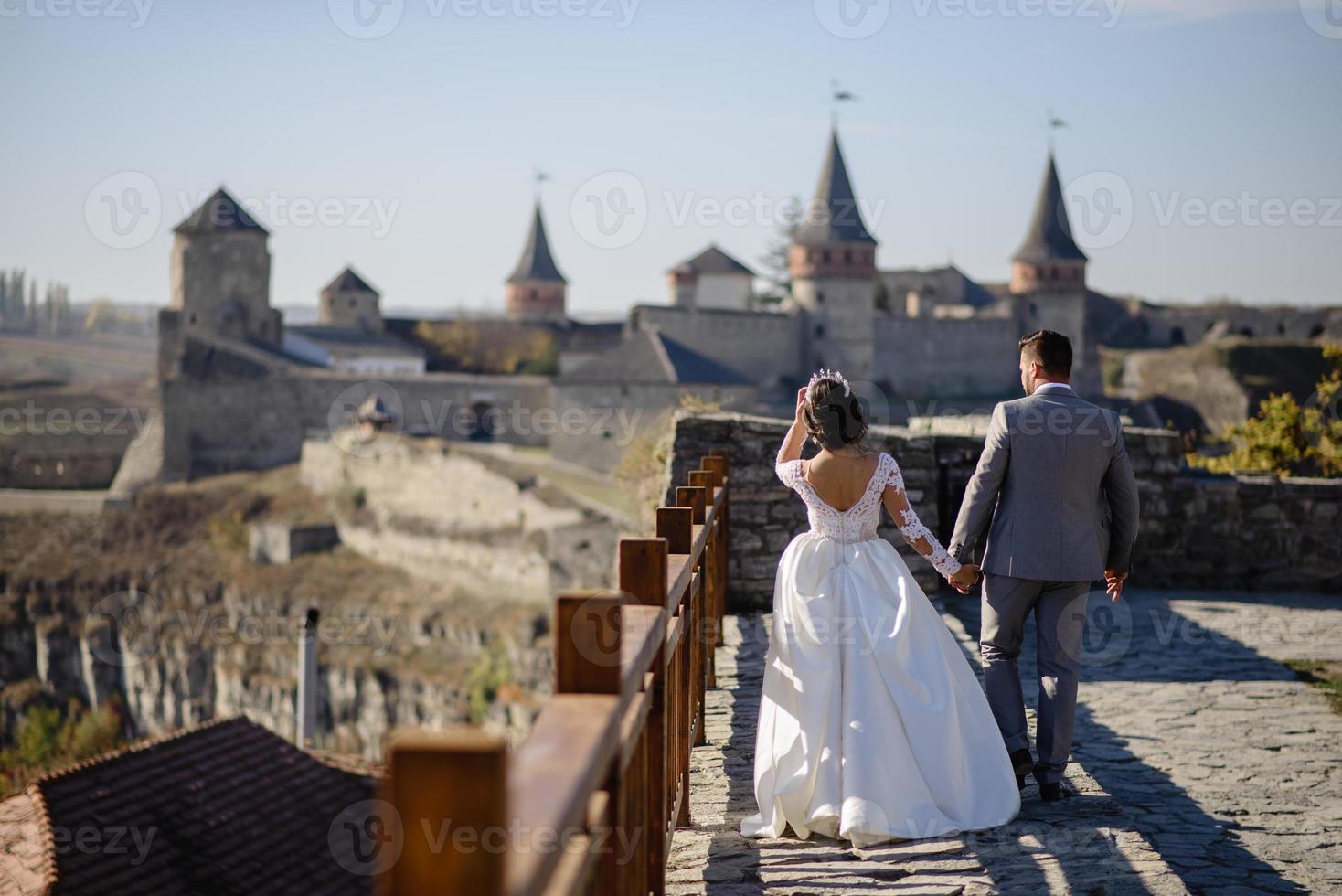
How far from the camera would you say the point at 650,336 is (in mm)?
48031

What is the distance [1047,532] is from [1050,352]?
656 millimetres

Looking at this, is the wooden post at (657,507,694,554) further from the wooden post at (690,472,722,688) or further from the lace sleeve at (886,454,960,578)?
the wooden post at (690,472,722,688)

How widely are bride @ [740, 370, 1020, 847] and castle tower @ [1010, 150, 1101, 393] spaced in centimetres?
6113

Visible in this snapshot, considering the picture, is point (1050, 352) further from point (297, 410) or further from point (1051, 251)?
point (1051, 251)

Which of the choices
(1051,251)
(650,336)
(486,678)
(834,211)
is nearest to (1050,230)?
(1051,251)

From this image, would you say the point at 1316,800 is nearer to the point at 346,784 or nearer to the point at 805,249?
the point at 346,784

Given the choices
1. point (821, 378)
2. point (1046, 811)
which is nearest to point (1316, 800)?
point (1046, 811)

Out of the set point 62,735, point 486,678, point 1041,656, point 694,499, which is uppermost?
point 694,499

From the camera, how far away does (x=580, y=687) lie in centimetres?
231

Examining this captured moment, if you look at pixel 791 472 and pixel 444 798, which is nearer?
pixel 444 798

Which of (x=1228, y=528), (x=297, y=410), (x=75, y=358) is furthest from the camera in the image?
(x=75, y=358)

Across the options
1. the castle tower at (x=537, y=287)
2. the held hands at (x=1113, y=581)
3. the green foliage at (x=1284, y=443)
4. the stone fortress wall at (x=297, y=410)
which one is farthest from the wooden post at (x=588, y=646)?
the castle tower at (x=537, y=287)

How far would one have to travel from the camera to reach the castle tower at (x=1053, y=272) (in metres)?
63.3

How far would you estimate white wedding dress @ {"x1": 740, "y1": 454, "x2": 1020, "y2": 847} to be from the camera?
4.04 metres
